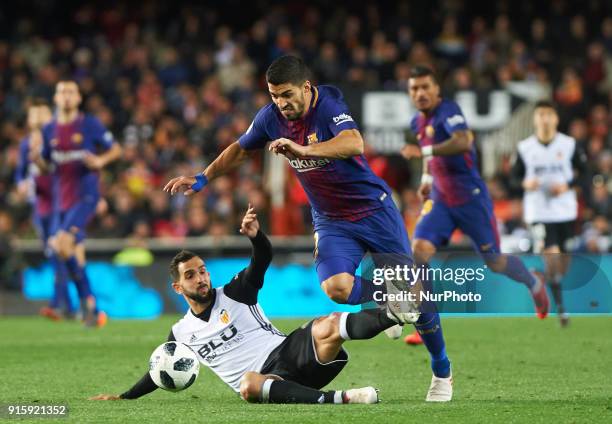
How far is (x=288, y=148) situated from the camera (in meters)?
6.45

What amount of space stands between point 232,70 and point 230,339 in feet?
49.5

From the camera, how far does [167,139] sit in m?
20.2

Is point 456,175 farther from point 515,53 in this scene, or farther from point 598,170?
point 515,53

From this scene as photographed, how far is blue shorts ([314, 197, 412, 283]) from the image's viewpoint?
7.17 meters

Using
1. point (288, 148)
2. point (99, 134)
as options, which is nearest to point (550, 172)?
point (99, 134)

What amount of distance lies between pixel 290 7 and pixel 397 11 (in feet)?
7.16

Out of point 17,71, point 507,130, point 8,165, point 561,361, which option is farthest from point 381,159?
point 561,361

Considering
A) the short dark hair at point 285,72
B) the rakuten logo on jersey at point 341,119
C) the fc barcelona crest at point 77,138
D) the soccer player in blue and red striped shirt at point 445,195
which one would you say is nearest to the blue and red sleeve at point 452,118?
the soccer player in blue and red striped shirt at point 445,195

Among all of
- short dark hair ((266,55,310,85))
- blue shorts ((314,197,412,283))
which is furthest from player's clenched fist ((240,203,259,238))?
short dark hair ((266,55,310,85))

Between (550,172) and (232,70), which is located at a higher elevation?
(232,70)

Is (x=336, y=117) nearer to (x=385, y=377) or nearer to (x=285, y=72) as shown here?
(x=285, y=72)

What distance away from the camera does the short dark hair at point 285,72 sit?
6.74 meters

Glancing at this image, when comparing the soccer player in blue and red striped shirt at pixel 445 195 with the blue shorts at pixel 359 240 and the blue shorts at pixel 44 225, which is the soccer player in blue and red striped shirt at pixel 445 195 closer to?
the blue shorts at pixel 359 240

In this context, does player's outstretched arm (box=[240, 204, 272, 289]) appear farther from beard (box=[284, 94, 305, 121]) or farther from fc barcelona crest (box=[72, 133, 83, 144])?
fc barcelona crest (box=[72, 133, 83, 144])
